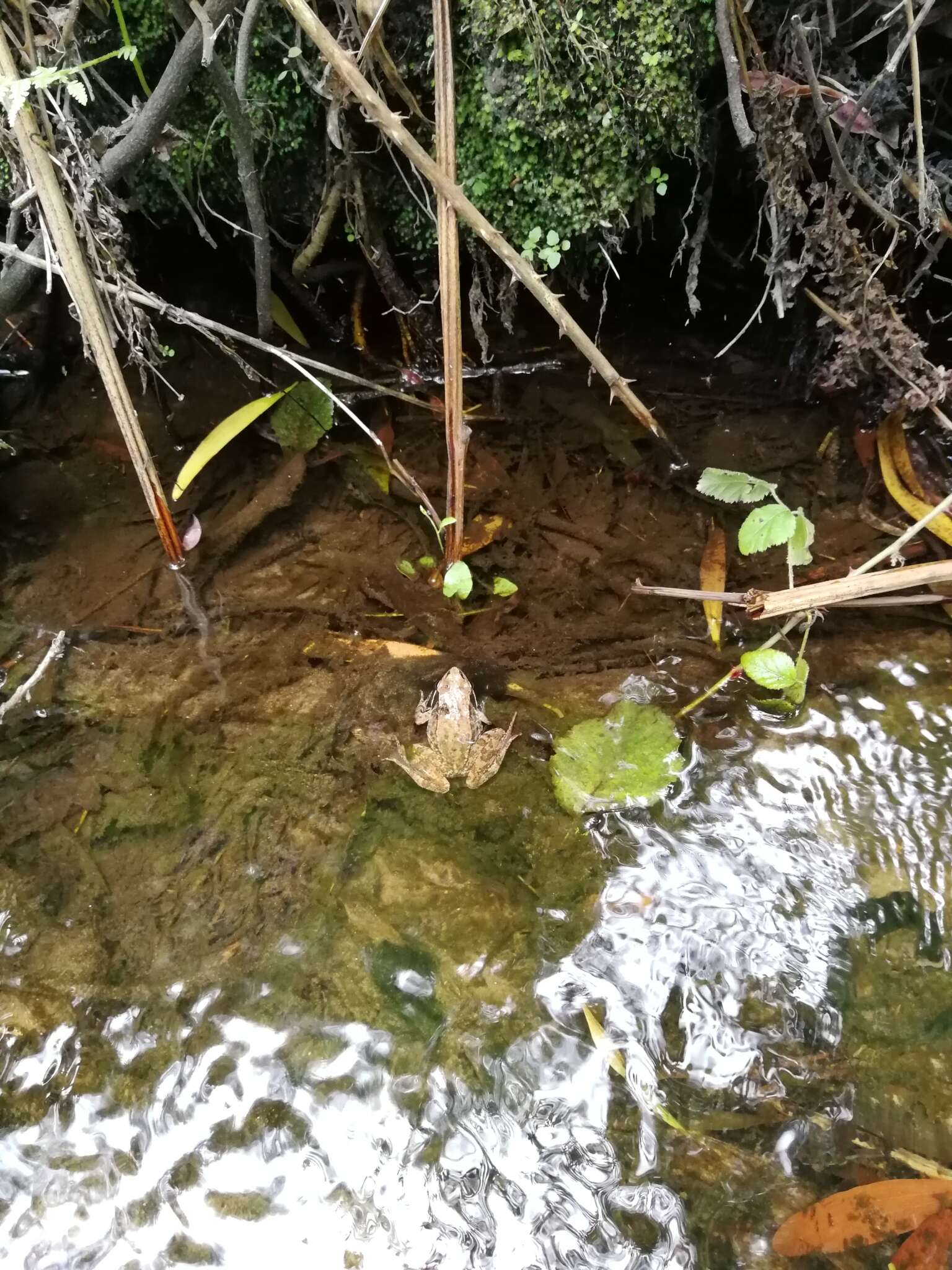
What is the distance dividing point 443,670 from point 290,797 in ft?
1.96

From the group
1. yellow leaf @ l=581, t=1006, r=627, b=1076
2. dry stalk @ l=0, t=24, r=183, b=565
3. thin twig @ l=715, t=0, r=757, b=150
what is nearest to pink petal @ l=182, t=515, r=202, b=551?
dry stalk @ l=0, t=24, r=183, b=565

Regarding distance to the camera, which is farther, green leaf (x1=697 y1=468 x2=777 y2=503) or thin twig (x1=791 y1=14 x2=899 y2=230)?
green leaf (x1=697 y1=468 x2=777 y2=503)

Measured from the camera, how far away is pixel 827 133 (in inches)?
76.7

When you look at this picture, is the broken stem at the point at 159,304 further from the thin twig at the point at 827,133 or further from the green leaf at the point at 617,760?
the thin twig at the point at 827,133

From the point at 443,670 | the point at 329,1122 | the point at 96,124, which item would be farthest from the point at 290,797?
Result: the point at 96,124

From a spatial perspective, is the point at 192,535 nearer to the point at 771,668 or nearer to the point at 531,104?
the point at 531,104

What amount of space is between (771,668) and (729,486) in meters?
0.60

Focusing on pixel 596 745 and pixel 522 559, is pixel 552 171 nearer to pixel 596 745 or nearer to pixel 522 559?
pixel 522 559

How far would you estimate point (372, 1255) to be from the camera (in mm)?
1467

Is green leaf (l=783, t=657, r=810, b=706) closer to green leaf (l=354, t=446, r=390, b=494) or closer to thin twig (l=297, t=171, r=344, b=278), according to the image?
green leaf (l=354, t=446, r=390, b=494)

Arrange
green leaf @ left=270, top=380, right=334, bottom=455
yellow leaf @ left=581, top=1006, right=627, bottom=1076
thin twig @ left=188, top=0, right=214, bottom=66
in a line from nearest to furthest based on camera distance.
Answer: yellow leaf @ left=581, top=1006, right=627, bottom=1076 → thin twig @ left=188, top=0, right=214, bottom=66 → green leaf @ left=270, top=380, right=334, bottom=455

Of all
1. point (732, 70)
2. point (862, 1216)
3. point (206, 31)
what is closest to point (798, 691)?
point (862, 1216)

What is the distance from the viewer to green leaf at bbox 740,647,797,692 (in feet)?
6.86

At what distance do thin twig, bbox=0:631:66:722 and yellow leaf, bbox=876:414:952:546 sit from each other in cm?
279
